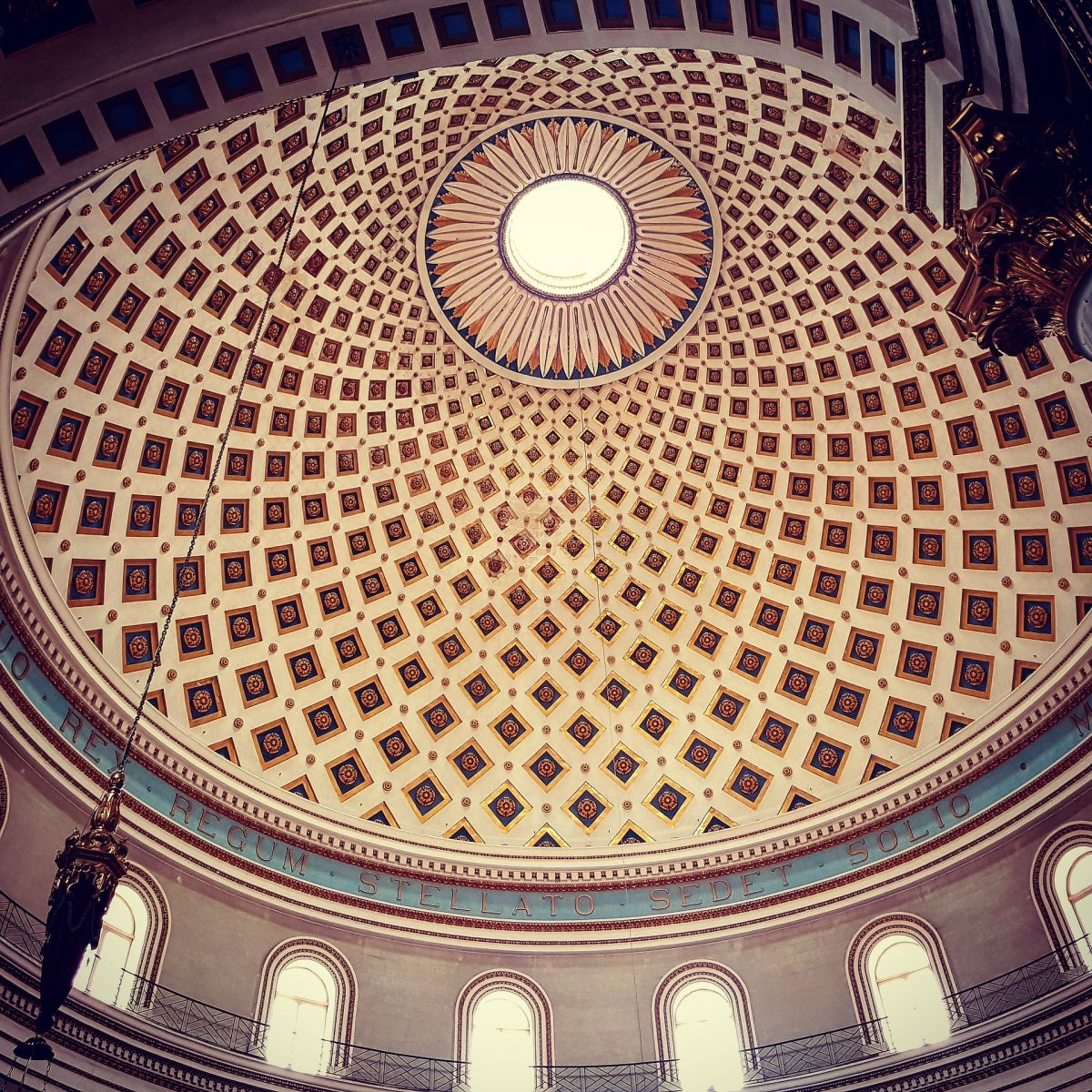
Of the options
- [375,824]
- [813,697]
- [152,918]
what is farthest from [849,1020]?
[152,918]

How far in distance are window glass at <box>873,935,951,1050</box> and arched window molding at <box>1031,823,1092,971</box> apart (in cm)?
213

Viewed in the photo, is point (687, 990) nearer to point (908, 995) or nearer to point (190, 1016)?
point (908, 995)

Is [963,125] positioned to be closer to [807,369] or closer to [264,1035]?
[807,369]

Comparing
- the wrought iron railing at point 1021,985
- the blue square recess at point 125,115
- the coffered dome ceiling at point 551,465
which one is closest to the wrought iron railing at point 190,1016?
the coffered dome ceiling at point 551,465

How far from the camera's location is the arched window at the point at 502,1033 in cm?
1828

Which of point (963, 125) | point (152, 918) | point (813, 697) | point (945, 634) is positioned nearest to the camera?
point (963, 125)

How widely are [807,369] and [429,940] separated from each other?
14.4 metres

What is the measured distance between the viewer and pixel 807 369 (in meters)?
23.1

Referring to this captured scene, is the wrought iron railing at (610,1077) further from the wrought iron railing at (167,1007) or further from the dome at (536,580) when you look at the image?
the wrought iron railing at (167,1007)

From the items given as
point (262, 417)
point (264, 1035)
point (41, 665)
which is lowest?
point (264, 1035)

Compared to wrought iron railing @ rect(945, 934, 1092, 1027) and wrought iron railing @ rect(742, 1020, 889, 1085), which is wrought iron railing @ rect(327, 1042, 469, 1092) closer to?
wrought iron railing @ rect(742, 1020, 889, 1085)

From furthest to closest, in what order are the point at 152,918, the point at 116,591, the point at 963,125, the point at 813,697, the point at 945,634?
the point at 813,697, the point at 945,634, the point at 116,591, the point at 152,918, the point at 963,125

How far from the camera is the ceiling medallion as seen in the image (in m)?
22.2

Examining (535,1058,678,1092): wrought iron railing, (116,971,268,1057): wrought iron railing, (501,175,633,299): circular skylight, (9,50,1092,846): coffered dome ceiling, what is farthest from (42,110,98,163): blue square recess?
(535,1058,678,1092): wrought iron railing
